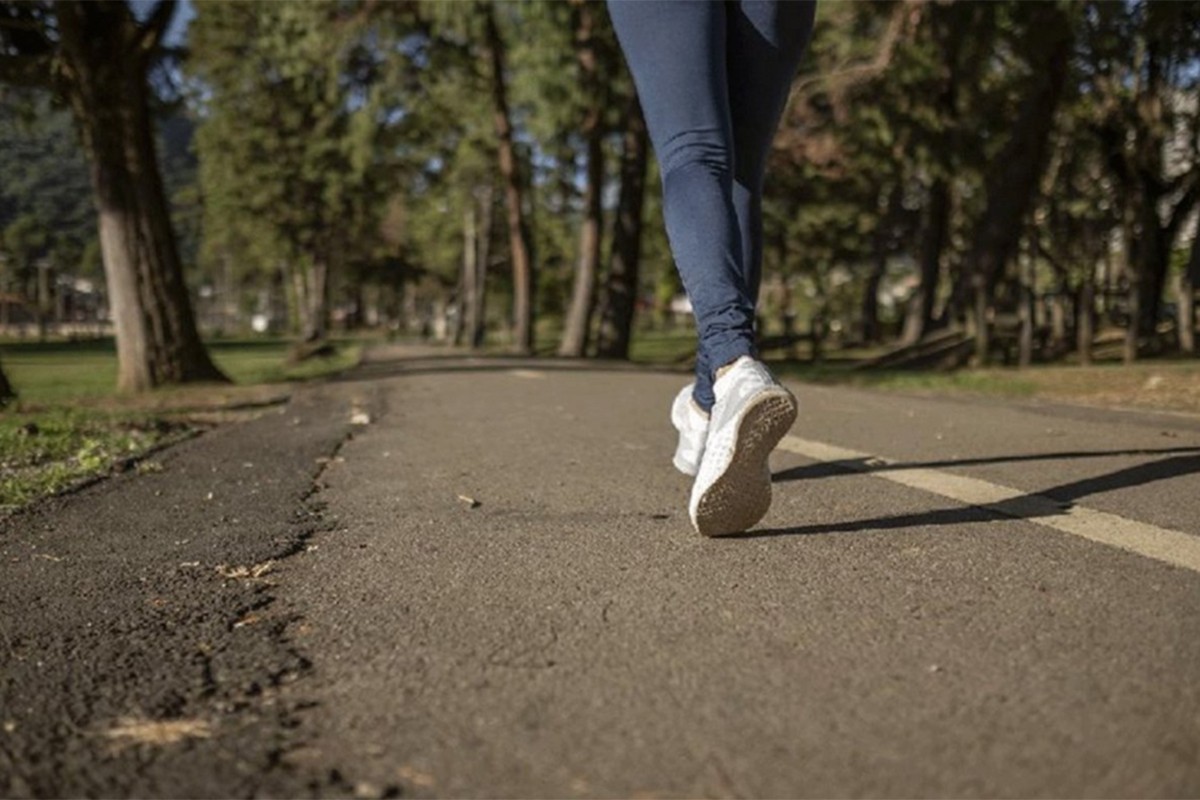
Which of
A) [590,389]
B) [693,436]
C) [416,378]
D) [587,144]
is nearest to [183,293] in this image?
[416,378]

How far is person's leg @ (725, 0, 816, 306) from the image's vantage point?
3160mm

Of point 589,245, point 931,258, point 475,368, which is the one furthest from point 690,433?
point 931,258

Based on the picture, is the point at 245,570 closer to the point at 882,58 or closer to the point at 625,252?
the point at 882,58

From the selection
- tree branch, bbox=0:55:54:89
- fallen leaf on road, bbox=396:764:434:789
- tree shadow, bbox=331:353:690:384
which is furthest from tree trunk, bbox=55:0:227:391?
fallen leaf on road, bbox=396:764:434:789

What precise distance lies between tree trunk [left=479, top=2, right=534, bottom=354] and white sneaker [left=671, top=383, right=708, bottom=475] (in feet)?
76.2

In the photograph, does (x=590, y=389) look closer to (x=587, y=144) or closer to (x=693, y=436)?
(x=693, y=436)

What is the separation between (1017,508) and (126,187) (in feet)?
34.9

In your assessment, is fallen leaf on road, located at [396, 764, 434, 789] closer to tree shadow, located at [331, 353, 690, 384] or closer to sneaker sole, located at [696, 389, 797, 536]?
sneaker sole, located at [696, 389, 797, 536]

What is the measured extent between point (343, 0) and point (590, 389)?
14.6m

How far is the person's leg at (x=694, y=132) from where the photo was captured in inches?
113

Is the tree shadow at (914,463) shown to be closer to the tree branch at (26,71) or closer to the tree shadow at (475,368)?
the tree shadow at (475,368)

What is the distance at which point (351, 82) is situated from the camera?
79.9ft

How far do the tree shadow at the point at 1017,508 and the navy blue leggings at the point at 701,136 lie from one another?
0.51m

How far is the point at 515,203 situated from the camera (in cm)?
2814
